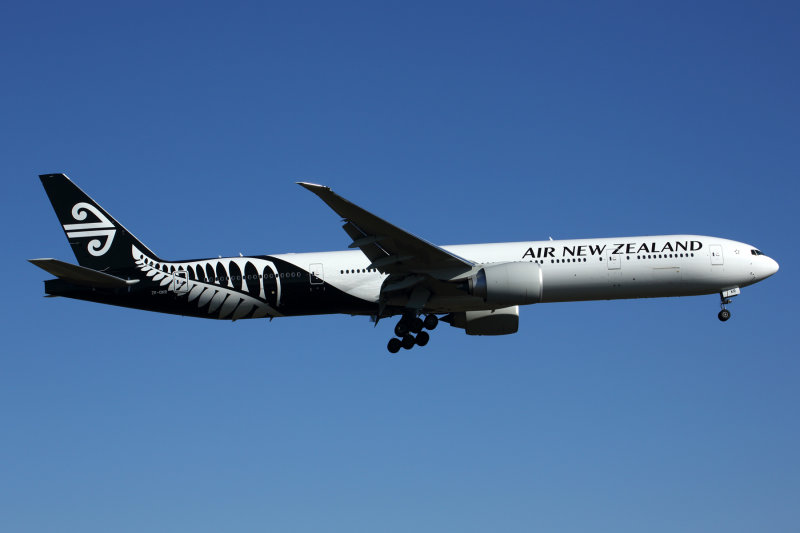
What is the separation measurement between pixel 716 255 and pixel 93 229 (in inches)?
1014

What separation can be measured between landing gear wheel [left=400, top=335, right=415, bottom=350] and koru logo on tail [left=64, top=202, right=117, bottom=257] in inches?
510

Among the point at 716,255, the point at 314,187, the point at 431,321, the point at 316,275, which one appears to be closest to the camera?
the point at 314,187

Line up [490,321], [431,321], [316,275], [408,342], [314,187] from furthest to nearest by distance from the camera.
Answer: [490,321]
[408,342]
[431,321]
[316,275]
[314,187]

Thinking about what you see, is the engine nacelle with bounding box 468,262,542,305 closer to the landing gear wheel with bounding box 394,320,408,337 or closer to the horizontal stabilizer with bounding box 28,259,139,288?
the landing gear wheel with bounding box 394,320,408,337

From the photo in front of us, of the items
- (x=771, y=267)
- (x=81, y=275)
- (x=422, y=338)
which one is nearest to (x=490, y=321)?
(x=422, y=338)

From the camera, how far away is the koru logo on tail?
41656 millimetres

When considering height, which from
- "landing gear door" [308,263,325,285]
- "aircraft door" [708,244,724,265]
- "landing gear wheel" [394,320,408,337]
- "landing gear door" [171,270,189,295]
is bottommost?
"landing gear wheel" [394,320,408,337]

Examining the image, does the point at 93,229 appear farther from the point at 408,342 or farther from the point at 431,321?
the point at 431,321

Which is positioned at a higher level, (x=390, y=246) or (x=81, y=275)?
(x=390, y=246)

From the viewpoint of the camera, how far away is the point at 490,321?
4322 centimetres

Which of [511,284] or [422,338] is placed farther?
[422,338]

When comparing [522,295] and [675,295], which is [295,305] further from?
[675,295]

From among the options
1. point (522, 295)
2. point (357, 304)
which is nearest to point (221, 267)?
point (357, 304)

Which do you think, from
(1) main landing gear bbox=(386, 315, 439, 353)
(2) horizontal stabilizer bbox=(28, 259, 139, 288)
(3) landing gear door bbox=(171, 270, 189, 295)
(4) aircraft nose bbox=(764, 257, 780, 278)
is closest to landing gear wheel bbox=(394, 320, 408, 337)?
(1) main landing gear bbox=(386, 315, 439, 353)
